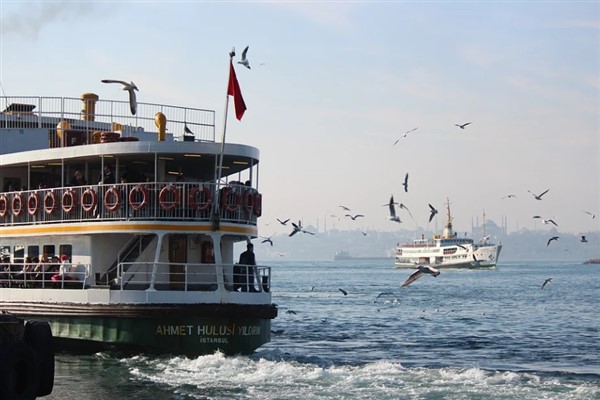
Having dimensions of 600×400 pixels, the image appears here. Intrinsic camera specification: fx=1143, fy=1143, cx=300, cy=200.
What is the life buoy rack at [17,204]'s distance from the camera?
1178 inches

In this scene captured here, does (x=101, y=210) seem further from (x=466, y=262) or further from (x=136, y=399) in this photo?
(x=466, y=262)

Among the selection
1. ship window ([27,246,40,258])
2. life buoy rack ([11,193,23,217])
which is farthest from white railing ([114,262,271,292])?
life buoy rack ([11,193,23,217])

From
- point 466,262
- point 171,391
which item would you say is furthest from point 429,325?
point 466,262

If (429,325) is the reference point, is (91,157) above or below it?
above

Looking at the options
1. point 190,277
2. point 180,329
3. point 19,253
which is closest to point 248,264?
point 190,277

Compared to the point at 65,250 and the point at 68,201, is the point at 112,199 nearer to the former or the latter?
the point at 68,201

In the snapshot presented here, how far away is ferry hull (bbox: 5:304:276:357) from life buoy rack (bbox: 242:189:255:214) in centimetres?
260

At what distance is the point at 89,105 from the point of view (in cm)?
3672

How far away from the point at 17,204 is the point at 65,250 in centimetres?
199

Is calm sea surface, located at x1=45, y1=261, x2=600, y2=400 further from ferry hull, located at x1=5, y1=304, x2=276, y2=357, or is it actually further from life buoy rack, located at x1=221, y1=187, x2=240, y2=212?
life buoy rack, located at x1=221, y1=187, x2=240, y2=212

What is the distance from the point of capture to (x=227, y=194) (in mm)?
27250

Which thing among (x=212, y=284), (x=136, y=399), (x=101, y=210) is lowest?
(x=136, y=399)

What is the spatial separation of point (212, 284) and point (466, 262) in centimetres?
15420

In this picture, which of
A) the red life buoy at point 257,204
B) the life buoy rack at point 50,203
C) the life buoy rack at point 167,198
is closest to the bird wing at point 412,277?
the red life buoy at point 257,204
